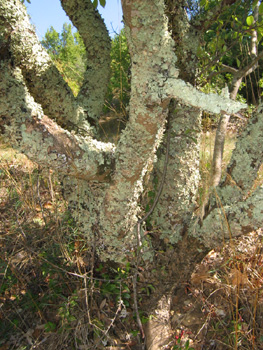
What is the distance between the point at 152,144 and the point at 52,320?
4.45 feet

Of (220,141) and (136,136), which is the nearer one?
(136,136)

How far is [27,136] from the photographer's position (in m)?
1.38

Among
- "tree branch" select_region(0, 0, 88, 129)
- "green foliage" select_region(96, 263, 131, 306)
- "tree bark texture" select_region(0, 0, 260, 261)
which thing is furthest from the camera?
"green foliage" select_region(96, 263, 131, 306)

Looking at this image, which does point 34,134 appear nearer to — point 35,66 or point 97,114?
point 35,66

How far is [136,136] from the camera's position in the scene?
1.47 metres

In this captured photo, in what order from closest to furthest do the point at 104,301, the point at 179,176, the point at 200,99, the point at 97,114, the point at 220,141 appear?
1. the point at 200,99
2. the point at 104,301
3. the point at 179,176
4. the point at 97,114
5. the point at 220,141

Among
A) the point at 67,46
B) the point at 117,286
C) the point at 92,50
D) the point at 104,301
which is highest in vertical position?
the point at 67,46

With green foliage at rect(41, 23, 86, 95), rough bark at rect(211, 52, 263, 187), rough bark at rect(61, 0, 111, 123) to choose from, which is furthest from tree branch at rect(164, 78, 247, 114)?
green foliage at rect(41, 23, 86, 95)

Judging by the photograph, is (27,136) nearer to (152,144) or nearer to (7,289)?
(152,144)

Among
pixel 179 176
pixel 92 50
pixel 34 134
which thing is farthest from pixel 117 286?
pixel 92 50

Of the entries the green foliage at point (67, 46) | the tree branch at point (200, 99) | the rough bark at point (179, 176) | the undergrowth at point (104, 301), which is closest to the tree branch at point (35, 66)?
the undergrowth at point (104, 301)

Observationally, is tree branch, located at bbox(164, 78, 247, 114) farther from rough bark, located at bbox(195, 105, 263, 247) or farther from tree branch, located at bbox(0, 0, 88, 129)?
tree branch, located at bbox(0, 0, 88, 129)

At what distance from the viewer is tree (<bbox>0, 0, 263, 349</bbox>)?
4.11 feet

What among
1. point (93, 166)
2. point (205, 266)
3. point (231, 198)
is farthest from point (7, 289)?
point (231, 198)
